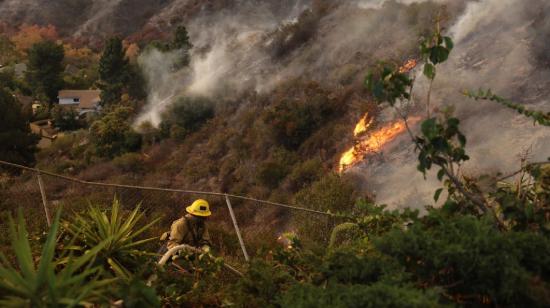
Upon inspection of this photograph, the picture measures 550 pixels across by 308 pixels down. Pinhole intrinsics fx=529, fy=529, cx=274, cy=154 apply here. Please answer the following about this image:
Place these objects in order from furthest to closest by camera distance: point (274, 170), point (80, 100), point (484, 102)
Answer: point (80, 100)
point (274, 170)
point (484, 102)

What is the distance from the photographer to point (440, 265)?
3.09 m

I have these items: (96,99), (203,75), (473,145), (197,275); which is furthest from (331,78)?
(96,99)

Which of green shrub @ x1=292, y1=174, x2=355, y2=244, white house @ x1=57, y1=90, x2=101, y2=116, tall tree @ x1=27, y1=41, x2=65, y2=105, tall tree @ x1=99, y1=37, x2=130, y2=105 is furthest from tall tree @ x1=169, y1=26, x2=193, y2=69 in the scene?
green shrub @ x1=292, y1=174, x2=355, y2=244

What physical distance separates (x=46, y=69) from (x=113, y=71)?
1077 centimetres

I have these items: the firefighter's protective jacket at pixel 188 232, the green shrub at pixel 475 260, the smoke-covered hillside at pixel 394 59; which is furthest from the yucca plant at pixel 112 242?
the smoke-covered hillside at pixel 394 59

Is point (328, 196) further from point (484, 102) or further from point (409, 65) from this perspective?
point (409, 65)

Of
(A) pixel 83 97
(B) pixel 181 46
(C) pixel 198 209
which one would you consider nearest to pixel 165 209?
(C) pixel 198 209

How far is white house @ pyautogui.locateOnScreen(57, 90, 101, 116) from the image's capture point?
163 ft

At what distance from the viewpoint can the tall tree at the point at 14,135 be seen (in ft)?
82.7

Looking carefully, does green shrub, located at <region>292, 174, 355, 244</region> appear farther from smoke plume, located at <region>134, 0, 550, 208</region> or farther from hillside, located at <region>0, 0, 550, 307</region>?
smoke plume, located at <region>134, 0, 550, 208</region>

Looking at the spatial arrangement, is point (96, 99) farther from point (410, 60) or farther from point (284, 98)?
point (410, 60)

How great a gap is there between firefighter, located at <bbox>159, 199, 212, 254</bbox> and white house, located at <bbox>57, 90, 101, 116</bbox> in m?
45.1

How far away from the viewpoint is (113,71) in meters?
44.0

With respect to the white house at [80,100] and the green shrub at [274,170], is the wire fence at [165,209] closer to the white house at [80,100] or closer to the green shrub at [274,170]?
the green shrub at [274,170]
